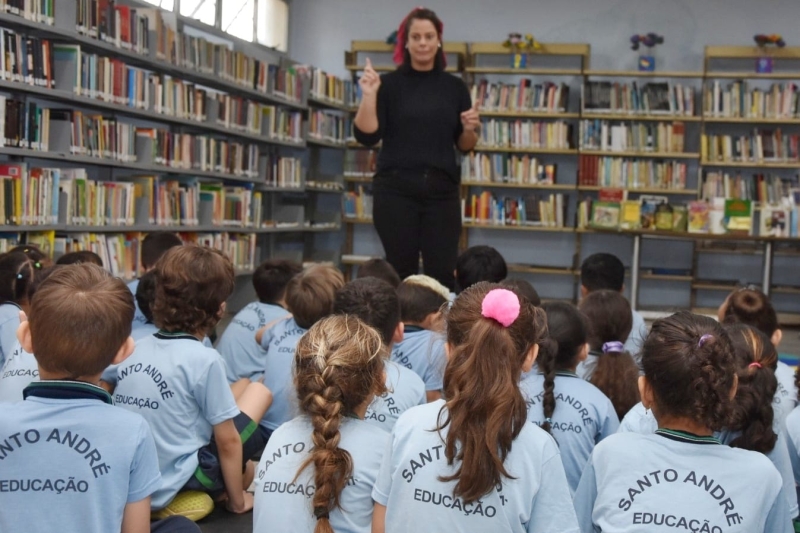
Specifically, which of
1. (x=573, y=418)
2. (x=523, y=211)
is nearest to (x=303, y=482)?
(x=573, y=418)

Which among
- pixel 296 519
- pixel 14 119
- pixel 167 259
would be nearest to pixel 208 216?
pixel 14 119

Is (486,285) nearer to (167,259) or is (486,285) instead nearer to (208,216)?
(167,259)

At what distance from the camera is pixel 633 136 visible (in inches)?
288

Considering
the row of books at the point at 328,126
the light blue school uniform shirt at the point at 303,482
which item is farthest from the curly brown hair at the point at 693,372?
the row of books at the point at 328,126

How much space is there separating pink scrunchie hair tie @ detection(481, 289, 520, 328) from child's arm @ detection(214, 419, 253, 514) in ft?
3.17

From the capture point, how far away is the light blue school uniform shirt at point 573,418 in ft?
6.44

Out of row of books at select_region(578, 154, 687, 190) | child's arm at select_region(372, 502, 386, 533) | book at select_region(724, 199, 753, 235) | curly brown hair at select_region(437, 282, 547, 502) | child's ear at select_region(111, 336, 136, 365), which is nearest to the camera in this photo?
curly brown hair at select_region(437, 282, 547, 502)

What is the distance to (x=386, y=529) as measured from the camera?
141 centimetres

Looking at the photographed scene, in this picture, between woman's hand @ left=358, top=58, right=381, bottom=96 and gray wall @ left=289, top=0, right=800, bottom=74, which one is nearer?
woman's hand @ left=358, top=58, right=381, bottom=96

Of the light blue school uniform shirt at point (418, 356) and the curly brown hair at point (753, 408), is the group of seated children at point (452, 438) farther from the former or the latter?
the light blue school uniform shirt at point (418, 356)

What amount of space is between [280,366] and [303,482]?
111cm

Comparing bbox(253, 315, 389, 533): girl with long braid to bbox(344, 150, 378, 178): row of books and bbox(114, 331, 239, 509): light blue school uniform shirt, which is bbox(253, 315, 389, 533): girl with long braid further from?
bbox(344, 150, 378, 178): row of books

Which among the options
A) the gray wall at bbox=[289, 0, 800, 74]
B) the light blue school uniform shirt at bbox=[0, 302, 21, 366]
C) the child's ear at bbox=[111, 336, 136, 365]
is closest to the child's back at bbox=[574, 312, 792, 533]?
the child's ear at bbox=[111, 336, 136, 365]

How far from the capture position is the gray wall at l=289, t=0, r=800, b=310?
7.46 m
